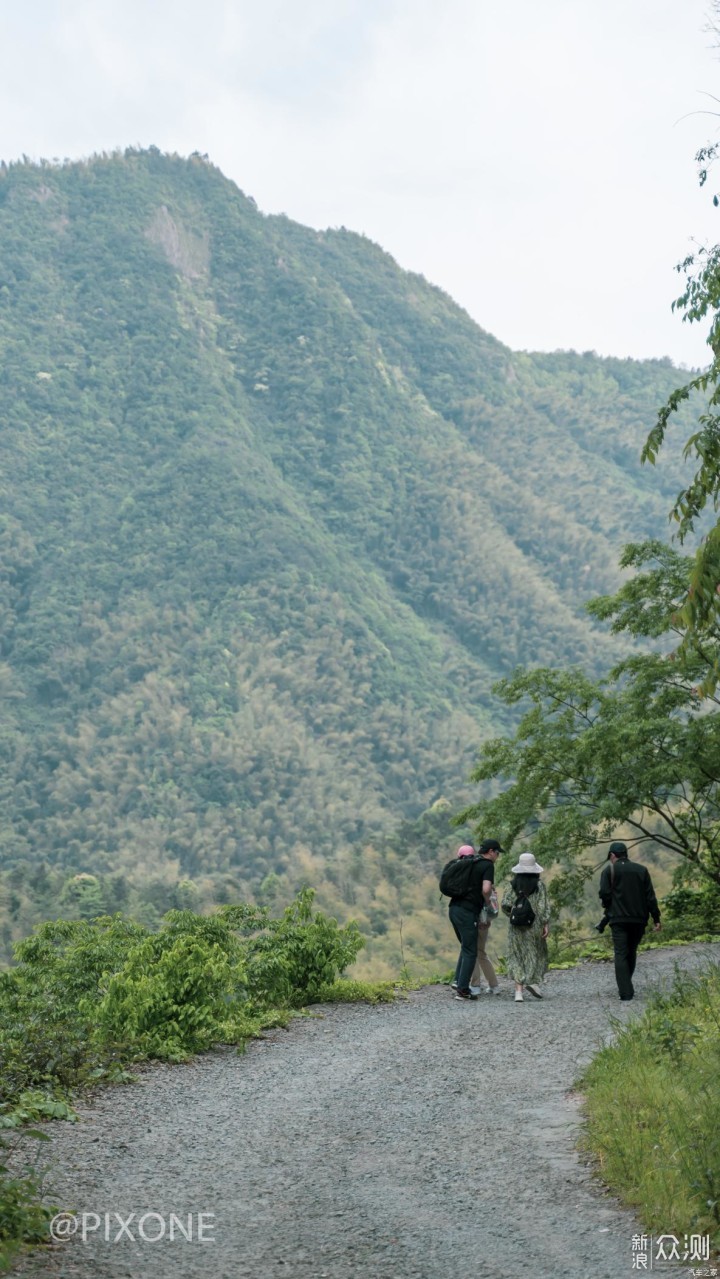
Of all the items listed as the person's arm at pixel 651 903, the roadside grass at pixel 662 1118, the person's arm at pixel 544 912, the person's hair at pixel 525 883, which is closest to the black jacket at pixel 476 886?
the person's hair at pixel 525 883

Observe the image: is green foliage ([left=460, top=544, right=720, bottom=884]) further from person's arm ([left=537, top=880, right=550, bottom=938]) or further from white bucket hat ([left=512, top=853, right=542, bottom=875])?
white bucket hat ([left=512, top=853, right=542, bottom=875])

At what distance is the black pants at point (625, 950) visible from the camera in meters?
12.8

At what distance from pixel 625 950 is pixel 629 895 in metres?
0.56

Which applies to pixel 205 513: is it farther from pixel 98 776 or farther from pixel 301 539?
pixel 98 776

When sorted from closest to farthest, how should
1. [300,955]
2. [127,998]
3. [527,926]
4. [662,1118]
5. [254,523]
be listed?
[662,1118]
[127,998]
[300,955]
[527,926]
[254,523]

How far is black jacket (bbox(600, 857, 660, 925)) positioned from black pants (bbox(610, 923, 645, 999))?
0.08 meters

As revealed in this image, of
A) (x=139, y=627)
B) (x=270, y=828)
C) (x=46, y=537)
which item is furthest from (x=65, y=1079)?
(x=46, y=537)

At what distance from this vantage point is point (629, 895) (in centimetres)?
1283

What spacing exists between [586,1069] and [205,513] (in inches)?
5116

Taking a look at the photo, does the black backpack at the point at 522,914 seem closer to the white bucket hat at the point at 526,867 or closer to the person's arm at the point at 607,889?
the white bucket hat at the point at 526,867

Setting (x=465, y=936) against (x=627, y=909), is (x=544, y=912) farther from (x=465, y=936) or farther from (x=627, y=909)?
(x=627, y=909)

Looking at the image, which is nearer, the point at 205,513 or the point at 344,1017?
the point at 344,1017

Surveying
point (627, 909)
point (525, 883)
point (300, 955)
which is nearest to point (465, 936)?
point (525, 883)

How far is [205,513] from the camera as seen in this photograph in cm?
13650
